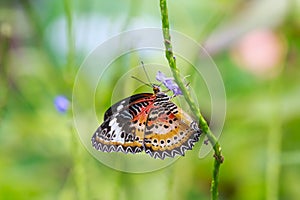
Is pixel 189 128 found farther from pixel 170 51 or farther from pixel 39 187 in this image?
pixel 39 187

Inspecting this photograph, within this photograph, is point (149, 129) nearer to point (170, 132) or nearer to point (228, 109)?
point (170, 132)

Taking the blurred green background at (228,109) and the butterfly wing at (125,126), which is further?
the blurred green background at (228,109)

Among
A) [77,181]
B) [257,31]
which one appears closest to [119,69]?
[77,181]

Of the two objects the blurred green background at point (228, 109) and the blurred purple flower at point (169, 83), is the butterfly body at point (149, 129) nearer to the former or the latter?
the blurred purple flower at point (169, 83)

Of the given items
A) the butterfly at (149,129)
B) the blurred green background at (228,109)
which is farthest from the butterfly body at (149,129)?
the blurred green background at (228,109)

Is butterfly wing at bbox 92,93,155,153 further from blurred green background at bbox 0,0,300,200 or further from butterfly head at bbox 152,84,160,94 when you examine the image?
blurred green background at bbox 0,0,300,200

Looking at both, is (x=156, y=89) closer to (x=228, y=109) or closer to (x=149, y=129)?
(x=149, y=129)

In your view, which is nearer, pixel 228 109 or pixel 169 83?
pixel 169 83

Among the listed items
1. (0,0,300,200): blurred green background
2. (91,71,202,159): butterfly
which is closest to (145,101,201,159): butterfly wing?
(91,71,202,159): butterfly

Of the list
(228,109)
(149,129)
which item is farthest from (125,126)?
(228,109)
